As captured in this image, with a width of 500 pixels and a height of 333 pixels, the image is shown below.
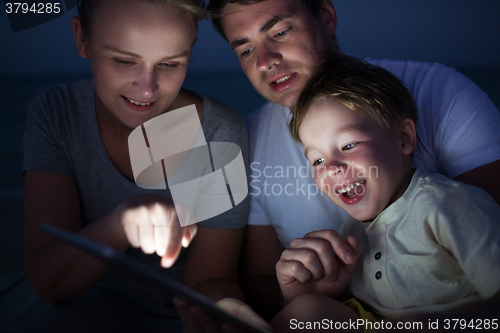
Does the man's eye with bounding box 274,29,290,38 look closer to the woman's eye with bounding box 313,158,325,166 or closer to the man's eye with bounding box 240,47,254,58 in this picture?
the man's eye with bounding box 240,47,254,58

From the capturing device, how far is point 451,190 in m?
0.67

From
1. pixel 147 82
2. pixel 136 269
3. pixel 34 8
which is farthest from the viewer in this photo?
pixel 34 8

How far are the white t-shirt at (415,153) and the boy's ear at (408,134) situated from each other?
0.07 metres

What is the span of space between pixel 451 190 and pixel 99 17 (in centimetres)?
75

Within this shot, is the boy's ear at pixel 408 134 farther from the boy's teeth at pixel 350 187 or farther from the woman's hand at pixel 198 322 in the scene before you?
the woman's hand at pixel 198 322

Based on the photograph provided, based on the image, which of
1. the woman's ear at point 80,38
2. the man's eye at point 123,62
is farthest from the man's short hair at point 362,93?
the woman's ear at point 80,38

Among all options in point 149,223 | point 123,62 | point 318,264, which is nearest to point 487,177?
point 318,264

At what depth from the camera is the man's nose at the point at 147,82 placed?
2.63ft

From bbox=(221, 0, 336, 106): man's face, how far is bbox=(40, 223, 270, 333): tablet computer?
0.56 metres

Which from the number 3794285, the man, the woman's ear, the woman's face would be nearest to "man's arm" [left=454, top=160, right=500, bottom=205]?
the man

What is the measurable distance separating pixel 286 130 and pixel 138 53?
41 centimetres

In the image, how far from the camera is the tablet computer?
459mm

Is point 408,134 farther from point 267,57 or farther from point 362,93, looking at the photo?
point 267,57

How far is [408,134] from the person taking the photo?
0.82 metres
